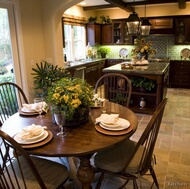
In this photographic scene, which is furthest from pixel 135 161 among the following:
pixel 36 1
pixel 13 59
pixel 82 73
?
pixel 82 73

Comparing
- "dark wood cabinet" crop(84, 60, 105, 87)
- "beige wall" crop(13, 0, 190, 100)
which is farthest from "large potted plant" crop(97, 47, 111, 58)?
"beige wall" crop(13, 0, 190, 100)

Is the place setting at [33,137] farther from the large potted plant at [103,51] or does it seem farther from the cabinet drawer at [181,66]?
the large potted plant at [103,51]

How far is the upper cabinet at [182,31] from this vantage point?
256 inches

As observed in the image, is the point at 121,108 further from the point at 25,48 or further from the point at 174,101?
the point at 174,101

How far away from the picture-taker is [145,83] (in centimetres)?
427

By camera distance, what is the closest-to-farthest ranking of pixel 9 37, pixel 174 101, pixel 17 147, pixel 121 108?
pixel 17 147 → pixel 121 108 → pixel 9 37 → pixel 174 101

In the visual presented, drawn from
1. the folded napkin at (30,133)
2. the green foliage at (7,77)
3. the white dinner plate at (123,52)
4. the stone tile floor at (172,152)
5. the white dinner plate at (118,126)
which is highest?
the white dinner plate at (123,52)

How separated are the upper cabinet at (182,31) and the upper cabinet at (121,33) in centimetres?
153

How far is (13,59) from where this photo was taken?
367 cm

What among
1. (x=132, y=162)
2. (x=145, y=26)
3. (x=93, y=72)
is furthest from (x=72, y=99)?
(x=93, y=72)

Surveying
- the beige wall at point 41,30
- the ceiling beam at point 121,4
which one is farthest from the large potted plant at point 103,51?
the beige wall at point 41,30

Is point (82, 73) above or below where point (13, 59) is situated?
below

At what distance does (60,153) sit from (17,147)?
31 centimetres

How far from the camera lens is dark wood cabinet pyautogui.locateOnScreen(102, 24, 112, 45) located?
7480 millimetres
